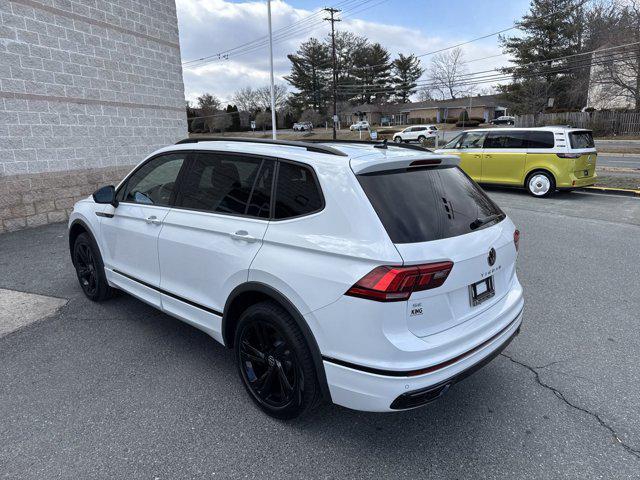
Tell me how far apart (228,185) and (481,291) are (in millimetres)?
1835

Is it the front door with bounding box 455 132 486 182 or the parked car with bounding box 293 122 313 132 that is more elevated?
the parked car with bounding box 293 122 313 132

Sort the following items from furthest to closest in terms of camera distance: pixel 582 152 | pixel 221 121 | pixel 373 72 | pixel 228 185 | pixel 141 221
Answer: pixel 373 72, pixel 221 121, pixel 582 152, pixel 141 221, pixel 228 185

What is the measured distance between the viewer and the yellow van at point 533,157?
10.6 m

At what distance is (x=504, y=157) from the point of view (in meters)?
11.6

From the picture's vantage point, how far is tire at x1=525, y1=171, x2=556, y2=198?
10914 millimetres

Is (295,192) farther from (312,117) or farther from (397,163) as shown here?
(312,117)

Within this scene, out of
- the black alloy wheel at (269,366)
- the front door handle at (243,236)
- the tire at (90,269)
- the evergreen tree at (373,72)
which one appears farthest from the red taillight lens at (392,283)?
the evergreen tree at (373,72)

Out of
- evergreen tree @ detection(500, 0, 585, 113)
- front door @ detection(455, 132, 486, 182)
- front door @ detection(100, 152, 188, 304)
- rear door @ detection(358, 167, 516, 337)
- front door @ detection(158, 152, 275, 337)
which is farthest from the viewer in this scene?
evergreen tree @ detection(500, 0, 585, 113)

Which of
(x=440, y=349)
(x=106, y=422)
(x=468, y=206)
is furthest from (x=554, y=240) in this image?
(x=106, y=422)

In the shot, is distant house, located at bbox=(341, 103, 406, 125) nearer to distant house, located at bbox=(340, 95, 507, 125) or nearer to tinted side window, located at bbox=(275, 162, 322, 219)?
distant house, located at bbox=(340, 95, 507, 125)

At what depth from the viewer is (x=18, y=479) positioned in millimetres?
2324

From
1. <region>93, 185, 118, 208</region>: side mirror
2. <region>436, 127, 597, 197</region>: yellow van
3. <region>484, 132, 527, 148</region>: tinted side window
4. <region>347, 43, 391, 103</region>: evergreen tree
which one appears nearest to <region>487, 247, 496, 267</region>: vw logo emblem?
<region>93, 185, 118, 208</region>: side mirror

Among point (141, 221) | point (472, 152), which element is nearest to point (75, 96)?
point (141, 221)

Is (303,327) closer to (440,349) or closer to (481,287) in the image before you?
(440,349)
